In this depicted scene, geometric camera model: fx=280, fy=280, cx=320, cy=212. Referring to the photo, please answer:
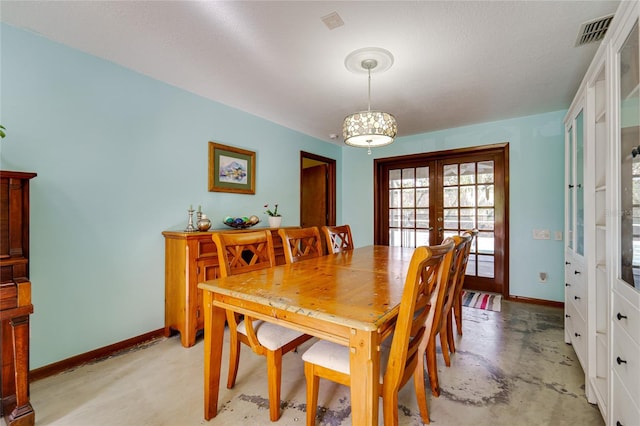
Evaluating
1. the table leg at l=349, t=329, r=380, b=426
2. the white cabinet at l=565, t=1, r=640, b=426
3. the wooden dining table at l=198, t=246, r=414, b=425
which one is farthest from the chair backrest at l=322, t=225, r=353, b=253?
the white cabinet at l=565, t=1, r=640, b=426

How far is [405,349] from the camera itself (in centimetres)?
107

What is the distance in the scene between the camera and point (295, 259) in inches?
85.8

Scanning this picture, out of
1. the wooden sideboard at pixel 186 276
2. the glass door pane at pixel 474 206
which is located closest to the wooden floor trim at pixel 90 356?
the wooden sideboard at pixel 186 276

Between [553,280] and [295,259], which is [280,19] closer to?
[295,259]

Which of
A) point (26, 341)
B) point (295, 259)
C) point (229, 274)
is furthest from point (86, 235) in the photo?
point (295, 259)

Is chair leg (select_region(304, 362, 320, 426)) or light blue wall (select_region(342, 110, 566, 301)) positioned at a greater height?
light blue wall (select_region(342, 110, 566, 301))

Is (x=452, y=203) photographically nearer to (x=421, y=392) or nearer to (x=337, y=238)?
(x=337, y=238)

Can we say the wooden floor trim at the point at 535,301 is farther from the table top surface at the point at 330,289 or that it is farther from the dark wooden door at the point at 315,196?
the dark wooden door at the point at 315,196

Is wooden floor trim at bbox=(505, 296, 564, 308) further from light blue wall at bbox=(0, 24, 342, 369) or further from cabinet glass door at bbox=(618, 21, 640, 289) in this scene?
light blue wall at bbox=(0, 24, 342, 369)

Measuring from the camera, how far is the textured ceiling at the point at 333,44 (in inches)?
63.7

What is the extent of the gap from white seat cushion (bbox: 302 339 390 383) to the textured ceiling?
5.98 ft

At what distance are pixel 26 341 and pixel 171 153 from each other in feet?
5.59

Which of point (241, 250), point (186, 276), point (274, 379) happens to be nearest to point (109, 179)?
point (186, 276)

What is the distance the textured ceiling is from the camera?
5.31ft
